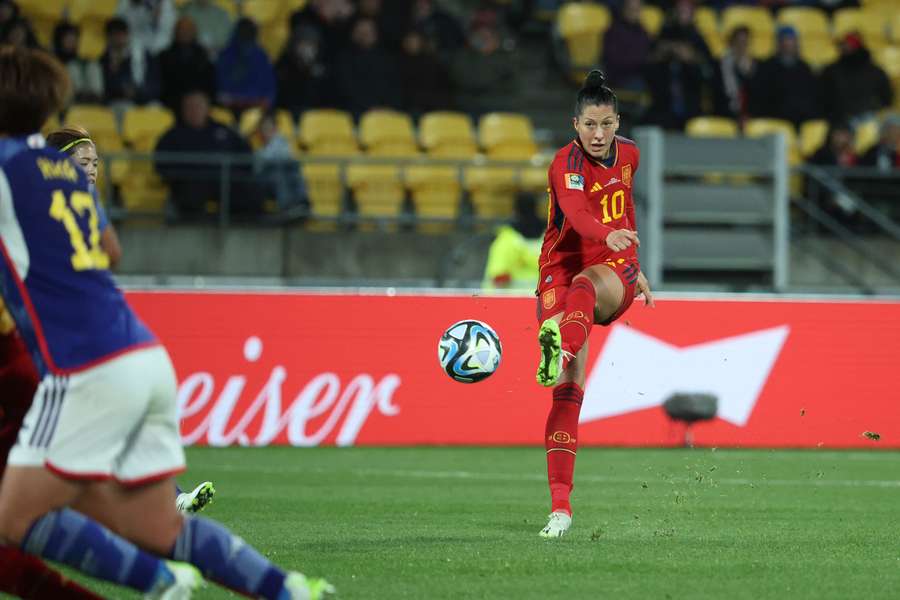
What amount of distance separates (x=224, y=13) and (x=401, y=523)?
12011 millimetres

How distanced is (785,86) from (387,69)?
4.82 meters

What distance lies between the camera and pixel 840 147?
1908cm

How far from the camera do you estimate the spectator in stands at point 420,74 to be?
19312 mm

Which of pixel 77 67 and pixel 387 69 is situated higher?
pixel 387 69

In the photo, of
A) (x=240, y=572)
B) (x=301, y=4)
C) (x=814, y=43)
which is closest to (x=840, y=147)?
(x=814, y=43)

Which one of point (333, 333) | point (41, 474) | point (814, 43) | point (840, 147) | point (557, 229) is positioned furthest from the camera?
point (814, 43)

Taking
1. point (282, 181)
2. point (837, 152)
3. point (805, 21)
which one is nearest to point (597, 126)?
point (282, 181)

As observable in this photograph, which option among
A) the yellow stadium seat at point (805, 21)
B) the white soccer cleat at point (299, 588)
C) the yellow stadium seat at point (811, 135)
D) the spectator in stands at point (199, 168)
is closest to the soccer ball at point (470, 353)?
the white soccer cleat at point (299, 588)

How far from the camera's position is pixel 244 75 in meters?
18.4

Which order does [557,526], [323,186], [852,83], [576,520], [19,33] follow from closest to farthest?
[557,526]
[576,520]
[19,33]
[323,186]
[852,83]

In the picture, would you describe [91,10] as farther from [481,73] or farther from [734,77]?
[734,77]

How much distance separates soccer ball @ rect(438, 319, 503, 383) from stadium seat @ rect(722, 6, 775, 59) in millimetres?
14202

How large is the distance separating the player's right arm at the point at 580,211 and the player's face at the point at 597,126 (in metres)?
0.15

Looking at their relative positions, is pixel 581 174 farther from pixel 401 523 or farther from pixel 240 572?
pixel 240 572
